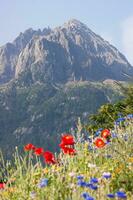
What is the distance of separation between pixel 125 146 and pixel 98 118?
9.63 metres

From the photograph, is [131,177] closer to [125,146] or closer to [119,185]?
[119,185]

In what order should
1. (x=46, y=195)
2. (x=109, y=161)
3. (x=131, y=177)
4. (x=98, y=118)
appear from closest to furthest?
(x=46, y=195) < (x=131, y=177) < (x=109, y=161) < (x=98, y=118)

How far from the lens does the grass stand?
490cm

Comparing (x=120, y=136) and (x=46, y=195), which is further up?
(x=120, y=136)

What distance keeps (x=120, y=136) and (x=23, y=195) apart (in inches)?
87.4

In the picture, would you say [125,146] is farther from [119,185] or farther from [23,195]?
[23,195]

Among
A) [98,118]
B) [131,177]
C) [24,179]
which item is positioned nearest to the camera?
[131,177]

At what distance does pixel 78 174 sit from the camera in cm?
587

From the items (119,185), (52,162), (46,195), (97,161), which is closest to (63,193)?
(46,195)

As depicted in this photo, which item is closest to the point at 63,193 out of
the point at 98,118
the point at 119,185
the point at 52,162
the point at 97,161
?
the point at 119,185

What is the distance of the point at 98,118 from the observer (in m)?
16.2

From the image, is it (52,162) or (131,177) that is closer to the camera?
(131,177)

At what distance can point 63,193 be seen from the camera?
536 cm

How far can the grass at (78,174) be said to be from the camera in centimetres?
490
